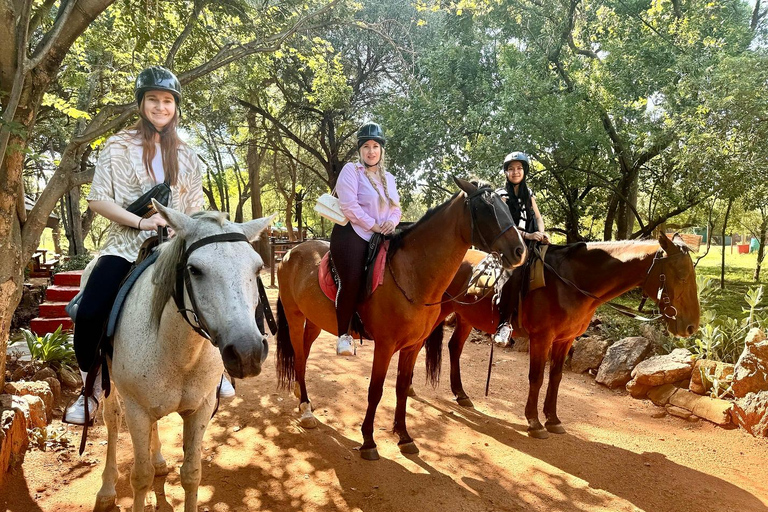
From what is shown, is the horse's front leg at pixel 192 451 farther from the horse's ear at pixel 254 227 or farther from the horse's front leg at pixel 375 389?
the horse's front leg at pixel 375 389

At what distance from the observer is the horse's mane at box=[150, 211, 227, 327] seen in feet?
6.88

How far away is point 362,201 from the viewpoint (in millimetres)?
4180

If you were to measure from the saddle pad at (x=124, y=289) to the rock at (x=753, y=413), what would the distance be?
5637mm

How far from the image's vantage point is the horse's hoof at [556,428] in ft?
15.2

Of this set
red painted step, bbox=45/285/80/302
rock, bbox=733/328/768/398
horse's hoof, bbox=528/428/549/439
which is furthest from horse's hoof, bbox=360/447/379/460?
red painted step, bbox=45/285/80/302

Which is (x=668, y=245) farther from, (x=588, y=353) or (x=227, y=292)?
(x=227, y=292)

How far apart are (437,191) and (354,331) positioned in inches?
370

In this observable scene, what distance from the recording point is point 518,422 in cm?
495

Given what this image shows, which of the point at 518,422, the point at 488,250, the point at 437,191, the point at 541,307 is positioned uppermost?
the point at 437,191

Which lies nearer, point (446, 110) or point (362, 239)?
point (362, 239)

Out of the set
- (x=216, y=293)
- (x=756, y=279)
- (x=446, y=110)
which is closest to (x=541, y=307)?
(x=216, y=293)

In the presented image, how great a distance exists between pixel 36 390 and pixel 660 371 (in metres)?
6.87

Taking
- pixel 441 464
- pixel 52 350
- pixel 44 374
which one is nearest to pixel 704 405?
pixel 441 464

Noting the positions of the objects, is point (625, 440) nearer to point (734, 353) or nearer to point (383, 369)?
point (734, 353)
